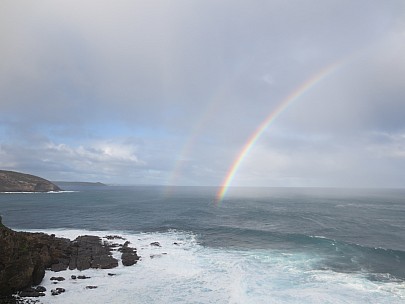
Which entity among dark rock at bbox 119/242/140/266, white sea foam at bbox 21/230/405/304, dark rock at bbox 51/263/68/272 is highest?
dark rock at bbox 119/242/140/266

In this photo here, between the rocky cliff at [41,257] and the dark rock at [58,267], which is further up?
the rocky cliff at [41,257]

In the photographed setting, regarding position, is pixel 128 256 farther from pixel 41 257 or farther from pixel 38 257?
pixel 38 257

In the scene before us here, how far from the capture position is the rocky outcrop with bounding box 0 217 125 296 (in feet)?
91.1

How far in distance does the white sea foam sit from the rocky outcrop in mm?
2029

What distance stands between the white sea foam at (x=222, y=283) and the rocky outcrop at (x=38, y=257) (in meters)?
2.03

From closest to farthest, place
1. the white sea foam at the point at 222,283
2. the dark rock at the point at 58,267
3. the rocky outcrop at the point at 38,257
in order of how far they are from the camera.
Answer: the rocky outcrop at the point at 38,257
the white sea foam at the point at 222,283
the dark rock at the point at 58,267

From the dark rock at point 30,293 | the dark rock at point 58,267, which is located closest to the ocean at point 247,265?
the dark rock at point 30,293

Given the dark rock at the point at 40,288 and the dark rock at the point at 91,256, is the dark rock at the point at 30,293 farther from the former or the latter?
the dark rock at the point at 91,256

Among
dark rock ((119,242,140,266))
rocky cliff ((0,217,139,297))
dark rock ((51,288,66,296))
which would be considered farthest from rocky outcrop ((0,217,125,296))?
dark rock ((51,288,66,296))

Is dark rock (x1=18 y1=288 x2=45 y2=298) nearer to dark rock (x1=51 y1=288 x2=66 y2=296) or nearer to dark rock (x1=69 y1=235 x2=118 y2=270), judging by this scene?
dark rock (x1=51 y1=288 x2=66 y2=296)

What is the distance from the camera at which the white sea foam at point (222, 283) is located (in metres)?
28.0

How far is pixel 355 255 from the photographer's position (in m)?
45.7

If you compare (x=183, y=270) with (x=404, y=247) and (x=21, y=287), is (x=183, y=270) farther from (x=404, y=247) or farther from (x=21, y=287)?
(x=404, y=247)

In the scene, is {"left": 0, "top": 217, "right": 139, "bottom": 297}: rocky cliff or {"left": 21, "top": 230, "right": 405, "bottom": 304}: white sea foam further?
{"left": 21, "top": 230, "right": 405, "bottom": 304}: white sea foam
